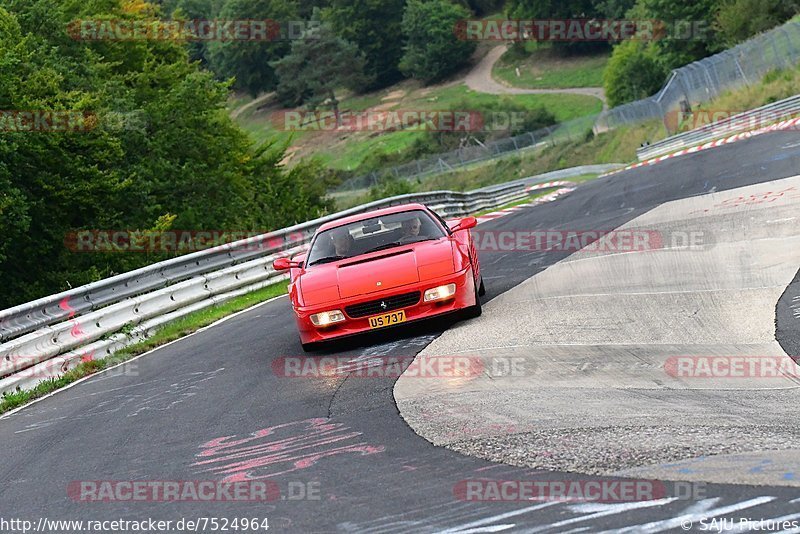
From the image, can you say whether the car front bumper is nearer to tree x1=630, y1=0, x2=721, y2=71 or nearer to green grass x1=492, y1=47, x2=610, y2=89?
tree x1=630, y1=0, x2=721, y2=71

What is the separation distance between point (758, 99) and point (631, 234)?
26455mm

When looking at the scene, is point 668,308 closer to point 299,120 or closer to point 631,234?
point 631,234

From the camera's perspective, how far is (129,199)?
2944 cm

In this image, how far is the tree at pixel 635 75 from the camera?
83.1 meters

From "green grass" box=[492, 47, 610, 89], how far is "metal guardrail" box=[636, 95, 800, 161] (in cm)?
6612

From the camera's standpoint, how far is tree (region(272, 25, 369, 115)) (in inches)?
4715

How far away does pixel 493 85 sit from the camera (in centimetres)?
11400

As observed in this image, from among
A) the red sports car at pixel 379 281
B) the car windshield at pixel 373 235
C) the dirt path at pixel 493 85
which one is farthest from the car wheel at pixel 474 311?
the dirt path at pixel 493 85
